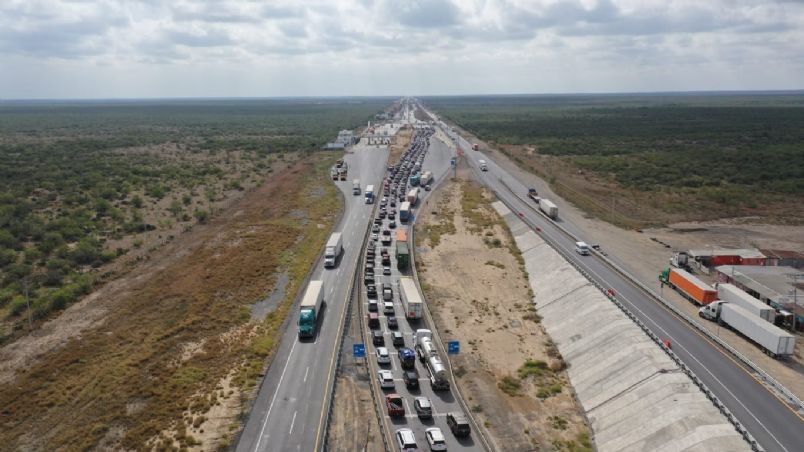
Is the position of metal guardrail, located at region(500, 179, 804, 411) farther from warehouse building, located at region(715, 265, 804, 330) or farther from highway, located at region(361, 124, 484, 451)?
highway, located at region(361, 124, 484, 451)

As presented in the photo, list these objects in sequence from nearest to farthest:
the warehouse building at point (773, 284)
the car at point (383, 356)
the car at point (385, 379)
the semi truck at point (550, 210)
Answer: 1. the car at point (385, 379)
2. the car at point (383, 356)
3. the warehouse building at point (773, 284)
4. the semi truck at point (550, 210)

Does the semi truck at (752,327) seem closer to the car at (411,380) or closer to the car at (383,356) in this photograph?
the car at (411,380)

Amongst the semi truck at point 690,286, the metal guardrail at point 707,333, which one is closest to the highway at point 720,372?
the metal guardrail at point 707,333

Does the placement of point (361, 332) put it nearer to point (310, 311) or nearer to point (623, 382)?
point (310, 311)

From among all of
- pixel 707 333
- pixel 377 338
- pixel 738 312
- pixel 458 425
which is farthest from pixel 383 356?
pixel 738 312

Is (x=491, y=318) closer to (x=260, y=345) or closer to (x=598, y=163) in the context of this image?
(x=260, y=345)

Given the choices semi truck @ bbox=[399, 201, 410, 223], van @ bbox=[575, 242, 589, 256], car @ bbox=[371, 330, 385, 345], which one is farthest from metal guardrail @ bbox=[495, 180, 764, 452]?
semi truck @ bbox=[399, 201, 410, 223]

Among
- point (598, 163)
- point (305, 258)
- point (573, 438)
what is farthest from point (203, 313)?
point (598, 163)
